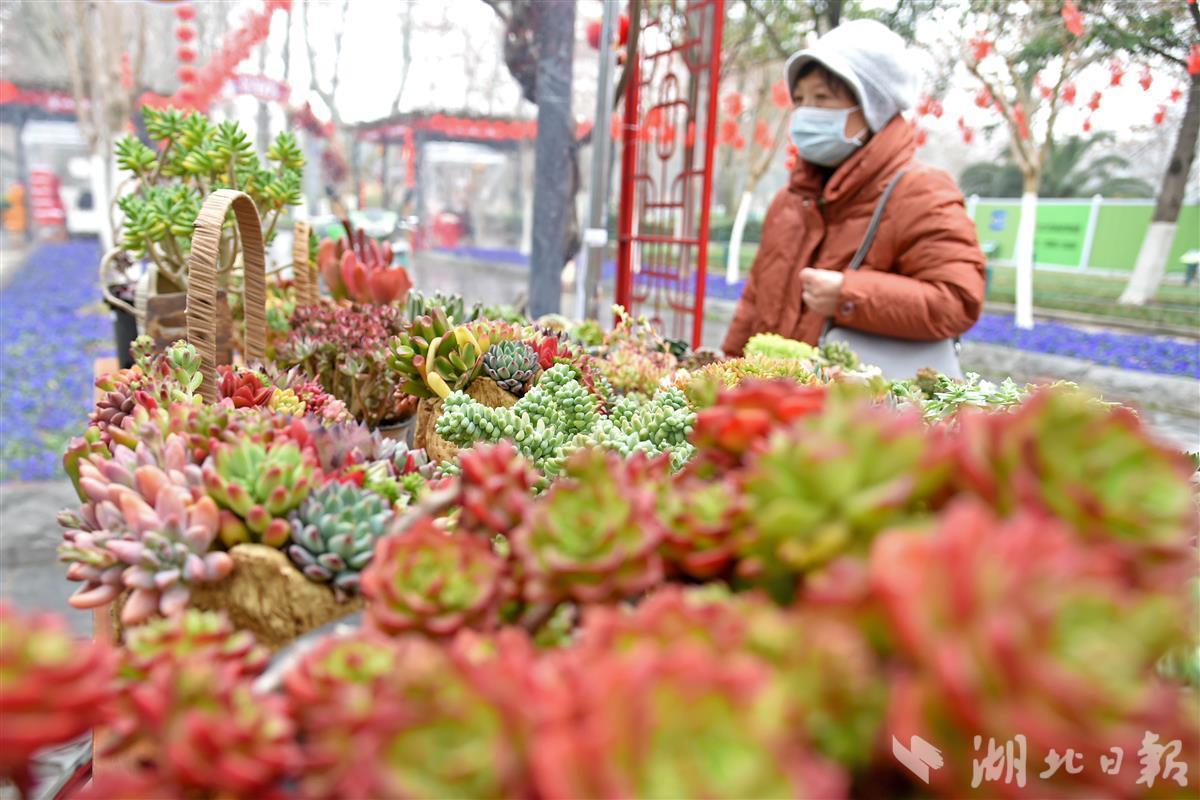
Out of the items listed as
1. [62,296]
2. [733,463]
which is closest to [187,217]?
[733,463]

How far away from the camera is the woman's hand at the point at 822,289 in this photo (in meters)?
1.91

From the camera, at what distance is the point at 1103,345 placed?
5.88 metres

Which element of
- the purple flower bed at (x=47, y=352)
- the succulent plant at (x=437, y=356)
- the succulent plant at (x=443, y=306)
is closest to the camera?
the succulent plant at (x=437, y=356)

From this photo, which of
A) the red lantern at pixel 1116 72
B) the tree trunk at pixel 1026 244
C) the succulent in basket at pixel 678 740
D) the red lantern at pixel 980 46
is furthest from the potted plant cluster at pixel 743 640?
the tree trunk at pixel 1026 244

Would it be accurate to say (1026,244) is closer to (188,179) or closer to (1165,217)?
(1165,217)

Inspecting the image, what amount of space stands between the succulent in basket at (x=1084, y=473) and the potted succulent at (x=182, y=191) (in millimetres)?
1542

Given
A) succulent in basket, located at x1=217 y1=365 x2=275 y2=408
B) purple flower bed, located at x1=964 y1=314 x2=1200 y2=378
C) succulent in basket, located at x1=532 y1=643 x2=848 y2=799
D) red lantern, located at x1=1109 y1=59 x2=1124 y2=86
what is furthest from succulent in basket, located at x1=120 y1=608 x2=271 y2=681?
red lantern, located at x1=1109 y1=59 x2=1124 y2=86

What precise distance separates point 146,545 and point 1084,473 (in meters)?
0.66

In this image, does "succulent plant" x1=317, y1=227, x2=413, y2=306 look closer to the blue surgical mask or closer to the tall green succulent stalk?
the tall green succulent stalk

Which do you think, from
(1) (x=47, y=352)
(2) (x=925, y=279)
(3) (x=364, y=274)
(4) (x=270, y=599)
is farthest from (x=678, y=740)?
(1) (x=47, y=352)

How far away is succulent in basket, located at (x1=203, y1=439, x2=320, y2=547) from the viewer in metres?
0.64

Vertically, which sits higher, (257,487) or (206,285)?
(206,285)

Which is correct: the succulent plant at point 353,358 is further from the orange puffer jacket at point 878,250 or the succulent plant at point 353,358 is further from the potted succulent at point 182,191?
the orange puffer jacket at point 878,250

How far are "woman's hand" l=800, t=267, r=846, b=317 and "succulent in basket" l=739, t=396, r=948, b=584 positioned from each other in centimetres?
157
